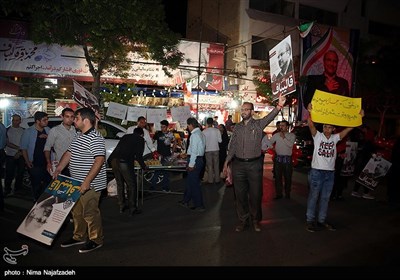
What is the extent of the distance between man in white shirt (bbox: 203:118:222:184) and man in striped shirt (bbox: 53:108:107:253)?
579 cm

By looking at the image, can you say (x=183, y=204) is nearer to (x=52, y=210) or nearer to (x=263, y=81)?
(x=52, y=210)

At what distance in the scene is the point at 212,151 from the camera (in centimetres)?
1083

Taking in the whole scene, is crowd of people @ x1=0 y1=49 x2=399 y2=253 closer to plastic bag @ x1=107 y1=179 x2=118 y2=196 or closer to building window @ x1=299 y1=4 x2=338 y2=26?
plastic bag @ x1=107 y1=179 x2=118 y2=196

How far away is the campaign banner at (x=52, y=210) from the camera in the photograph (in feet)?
15.7

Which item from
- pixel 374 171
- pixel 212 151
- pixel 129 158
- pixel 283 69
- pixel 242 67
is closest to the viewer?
pixel 283 69

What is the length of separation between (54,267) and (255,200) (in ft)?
10.9

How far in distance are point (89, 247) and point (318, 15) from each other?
1056 inches

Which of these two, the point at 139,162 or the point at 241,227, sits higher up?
the point at 139,162

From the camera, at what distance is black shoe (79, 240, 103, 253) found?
16.2 feet

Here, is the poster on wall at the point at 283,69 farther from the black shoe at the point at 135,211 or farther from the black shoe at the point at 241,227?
the black shoe at the point at 135,211

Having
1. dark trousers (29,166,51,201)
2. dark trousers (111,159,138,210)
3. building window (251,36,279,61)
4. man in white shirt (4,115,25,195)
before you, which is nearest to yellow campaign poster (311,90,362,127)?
dark trousers (111,159,138,210)

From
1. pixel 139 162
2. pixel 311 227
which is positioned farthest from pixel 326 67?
pixel 139 162

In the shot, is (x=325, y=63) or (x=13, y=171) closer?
(x=13, y=171)

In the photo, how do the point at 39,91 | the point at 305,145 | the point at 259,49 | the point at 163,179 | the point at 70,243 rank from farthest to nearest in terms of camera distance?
the point at 259,49
the point at 39,91
the point at 305,145
the point at 163,179
the point at 70,243
